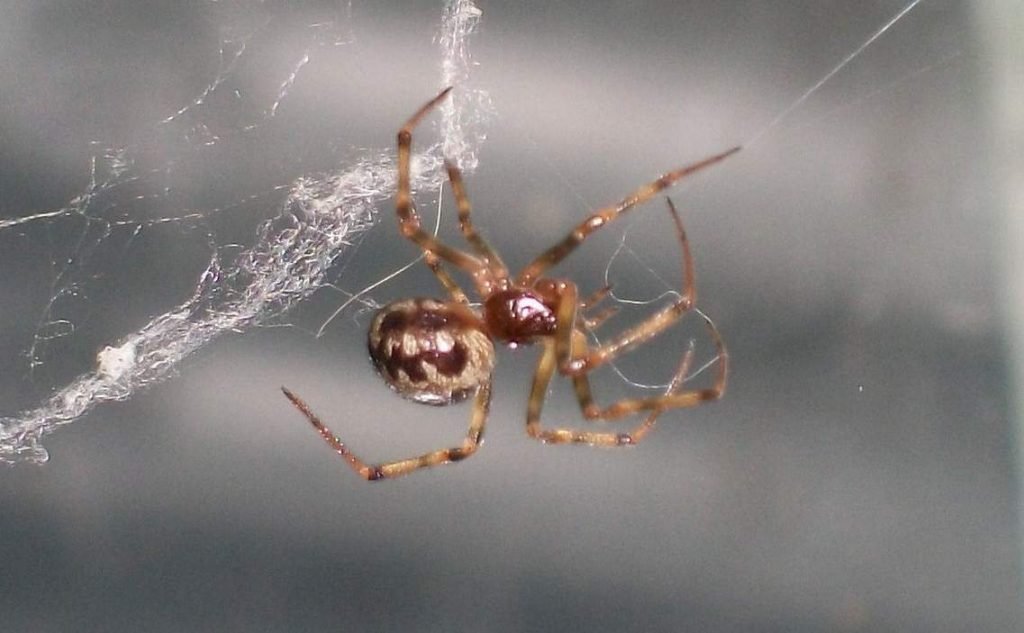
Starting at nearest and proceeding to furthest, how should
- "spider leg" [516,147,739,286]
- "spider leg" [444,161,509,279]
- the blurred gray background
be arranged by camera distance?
"spider leg" [516,147,739,286] < "spider leg" [444,161,509,279] < the blurred gray background

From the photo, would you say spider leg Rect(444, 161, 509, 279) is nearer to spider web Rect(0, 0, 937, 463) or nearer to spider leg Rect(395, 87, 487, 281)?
spider leg Rect(395, 87, 487, 281)

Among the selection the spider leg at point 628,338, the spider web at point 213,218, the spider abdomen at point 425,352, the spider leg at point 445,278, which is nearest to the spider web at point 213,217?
the spider web at point 213,218

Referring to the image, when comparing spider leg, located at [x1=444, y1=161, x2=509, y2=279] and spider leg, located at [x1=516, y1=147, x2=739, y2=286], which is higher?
spider leg, located at [x1=444, y1=161, x2=509, y2=279]

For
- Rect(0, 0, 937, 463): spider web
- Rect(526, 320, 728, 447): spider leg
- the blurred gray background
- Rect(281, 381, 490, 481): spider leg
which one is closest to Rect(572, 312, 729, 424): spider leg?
Rect(526, 320, 728, 447): spider leg

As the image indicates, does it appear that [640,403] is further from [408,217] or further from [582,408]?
[408,217]

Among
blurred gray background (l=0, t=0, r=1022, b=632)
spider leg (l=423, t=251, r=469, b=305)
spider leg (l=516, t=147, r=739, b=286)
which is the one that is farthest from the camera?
blurred gray background (l=0, t=0, r=1022, b=632)

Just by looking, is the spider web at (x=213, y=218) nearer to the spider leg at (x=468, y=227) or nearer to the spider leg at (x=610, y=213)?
the spider leg at (x=468, y=227)

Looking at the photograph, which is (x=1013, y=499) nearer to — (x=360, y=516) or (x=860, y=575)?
(x=860, y=575)
